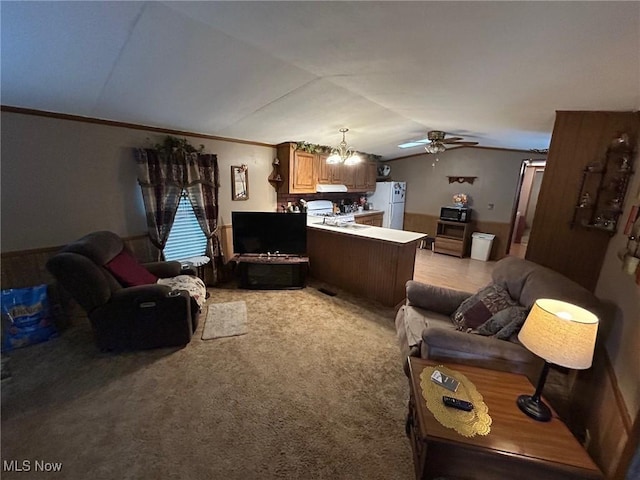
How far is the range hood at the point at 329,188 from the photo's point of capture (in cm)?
504

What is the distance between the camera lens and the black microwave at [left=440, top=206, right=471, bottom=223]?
19.4 ft

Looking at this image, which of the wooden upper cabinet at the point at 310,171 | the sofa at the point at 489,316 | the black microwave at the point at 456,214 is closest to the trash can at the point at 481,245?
the black microwave at the point at 456,214

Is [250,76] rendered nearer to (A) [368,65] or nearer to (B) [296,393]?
(A) [368,65]

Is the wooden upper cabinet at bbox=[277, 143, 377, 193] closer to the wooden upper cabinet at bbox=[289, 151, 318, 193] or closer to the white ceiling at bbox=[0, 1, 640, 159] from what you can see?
the wooden upper cabinet at bbox=[289, 151, 318, 193]

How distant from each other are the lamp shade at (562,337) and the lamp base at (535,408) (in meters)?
0.29

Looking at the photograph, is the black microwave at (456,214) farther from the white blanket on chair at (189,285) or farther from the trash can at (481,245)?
the white blanket on chair at (189,285)

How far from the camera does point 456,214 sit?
5969 millimetres

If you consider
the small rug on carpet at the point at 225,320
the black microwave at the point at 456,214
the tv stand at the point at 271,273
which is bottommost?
the small rug on carpet at the point at 225,320

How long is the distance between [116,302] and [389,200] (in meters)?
5.64

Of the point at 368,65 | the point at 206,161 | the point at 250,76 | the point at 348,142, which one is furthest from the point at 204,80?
the point at 348,142

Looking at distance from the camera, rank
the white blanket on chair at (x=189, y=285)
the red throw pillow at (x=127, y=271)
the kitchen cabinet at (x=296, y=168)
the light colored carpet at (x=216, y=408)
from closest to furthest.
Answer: the light colored carpet at (x=216, y=408), the red throw pillow at (x=127, y=271), the white blanket on chair at (x=189, y=285), the kitchen cabinet at (x=296, y=168)

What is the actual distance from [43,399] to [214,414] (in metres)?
1.30

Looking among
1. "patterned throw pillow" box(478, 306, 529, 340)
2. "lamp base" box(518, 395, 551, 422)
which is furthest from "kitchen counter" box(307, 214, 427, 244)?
"lamp base" box(518, 395, 551, 422)

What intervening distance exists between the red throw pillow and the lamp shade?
3218mm
